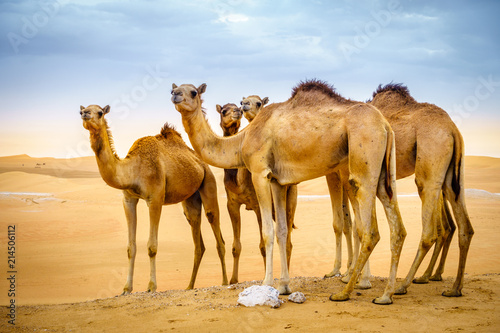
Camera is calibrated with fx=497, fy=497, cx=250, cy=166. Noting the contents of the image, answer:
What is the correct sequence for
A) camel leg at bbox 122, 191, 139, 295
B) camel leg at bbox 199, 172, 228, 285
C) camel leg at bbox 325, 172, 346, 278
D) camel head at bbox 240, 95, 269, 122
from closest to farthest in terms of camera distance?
camel leg at bbox 325, 172, 346, 278
camel leg at bbox 122, 191, 139, 295
camel head at bbox 240, 95, 269, 122
camel leg at bbox 199, 172, 228, 285

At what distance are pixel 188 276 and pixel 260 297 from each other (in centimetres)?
790

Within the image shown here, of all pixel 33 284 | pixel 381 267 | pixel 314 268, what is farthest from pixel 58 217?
pixel 381 267

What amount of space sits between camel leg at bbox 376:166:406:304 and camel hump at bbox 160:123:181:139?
6.42 m

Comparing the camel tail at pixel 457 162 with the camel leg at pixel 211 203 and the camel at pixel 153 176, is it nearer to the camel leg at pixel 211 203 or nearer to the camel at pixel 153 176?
the camel at pixel 153 176

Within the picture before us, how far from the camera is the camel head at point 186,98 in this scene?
8.44 m

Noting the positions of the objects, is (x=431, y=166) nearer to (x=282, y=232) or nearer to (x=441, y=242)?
(x=441, y=242)

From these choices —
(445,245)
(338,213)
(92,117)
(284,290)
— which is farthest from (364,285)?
(92,117)

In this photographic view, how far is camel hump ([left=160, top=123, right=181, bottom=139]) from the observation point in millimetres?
12438

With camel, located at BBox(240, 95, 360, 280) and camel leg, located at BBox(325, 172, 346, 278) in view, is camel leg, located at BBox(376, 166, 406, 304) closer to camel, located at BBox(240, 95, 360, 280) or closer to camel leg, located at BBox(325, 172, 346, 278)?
camel, located at BBox(240, 95, 360, 280)

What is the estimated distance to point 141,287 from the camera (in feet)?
43.9

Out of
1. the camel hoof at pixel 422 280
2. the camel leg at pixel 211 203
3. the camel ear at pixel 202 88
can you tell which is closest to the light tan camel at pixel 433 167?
the camel hoof at pixel 422 280

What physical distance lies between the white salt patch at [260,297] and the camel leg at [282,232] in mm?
665

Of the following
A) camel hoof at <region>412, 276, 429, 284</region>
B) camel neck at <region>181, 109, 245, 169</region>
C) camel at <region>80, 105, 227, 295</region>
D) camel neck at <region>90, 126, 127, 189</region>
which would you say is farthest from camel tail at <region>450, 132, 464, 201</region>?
camel neck at <region>90, 126, 127, 189</region>

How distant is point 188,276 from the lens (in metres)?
14.6
